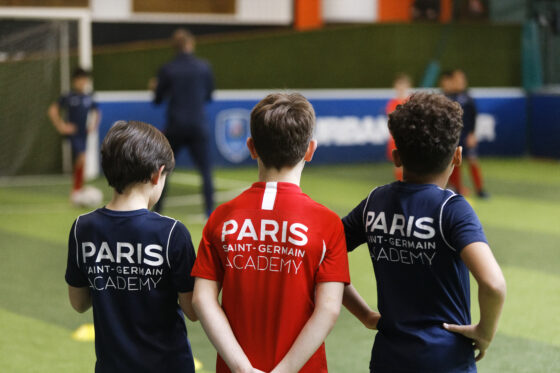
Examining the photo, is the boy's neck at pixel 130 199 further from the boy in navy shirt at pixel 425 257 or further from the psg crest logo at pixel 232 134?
the psg crest logo at pixel 232 134

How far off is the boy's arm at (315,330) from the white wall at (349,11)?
18.7 meters

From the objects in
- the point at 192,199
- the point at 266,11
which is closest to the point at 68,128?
the point at 192,199

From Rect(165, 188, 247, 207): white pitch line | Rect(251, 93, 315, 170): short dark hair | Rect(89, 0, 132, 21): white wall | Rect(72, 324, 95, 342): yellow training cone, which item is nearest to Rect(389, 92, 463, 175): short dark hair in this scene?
Rect(251, 93, 315, 170): short dark hair

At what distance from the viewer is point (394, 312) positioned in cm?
278

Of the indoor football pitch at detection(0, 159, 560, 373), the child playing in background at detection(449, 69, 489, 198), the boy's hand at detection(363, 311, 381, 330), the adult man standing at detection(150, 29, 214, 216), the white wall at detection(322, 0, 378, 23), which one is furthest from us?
the white wall at detection(322, 0, 378, 23)

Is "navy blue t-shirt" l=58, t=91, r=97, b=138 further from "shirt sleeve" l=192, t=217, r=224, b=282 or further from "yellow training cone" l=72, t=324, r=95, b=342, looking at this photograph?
"shirt sleeve" l=192, t=217, r=224, b=282

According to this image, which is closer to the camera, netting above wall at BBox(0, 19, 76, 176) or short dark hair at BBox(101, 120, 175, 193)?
short dark hair at BBox(101, 120, 175, 193)

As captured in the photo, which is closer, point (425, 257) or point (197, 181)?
point (425, 257)

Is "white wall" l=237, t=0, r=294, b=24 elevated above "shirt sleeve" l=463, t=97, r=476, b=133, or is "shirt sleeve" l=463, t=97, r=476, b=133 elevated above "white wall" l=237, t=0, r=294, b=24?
"white wall" l=237, t=0, r=294, b=24

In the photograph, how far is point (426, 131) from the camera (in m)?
2.72

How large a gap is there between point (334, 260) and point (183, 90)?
6.89m

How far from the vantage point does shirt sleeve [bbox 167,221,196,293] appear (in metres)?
2.75

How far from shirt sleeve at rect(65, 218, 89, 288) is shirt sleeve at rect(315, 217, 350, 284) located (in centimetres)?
85

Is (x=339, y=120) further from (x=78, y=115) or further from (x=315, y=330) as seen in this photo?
(x=315, y=330)
